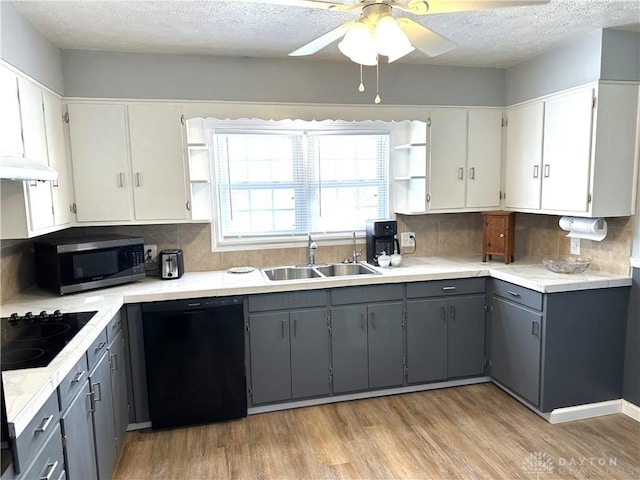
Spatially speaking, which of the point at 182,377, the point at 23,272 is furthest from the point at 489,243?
→ the point at 23,272

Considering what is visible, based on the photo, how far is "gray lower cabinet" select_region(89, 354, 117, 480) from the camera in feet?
6.64

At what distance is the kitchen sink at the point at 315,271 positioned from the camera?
3.36 m

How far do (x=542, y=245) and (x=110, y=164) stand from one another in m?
3.32

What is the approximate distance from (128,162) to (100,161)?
6.7 inches

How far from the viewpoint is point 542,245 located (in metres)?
3.57

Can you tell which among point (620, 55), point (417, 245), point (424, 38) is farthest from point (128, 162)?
point (620, 55)

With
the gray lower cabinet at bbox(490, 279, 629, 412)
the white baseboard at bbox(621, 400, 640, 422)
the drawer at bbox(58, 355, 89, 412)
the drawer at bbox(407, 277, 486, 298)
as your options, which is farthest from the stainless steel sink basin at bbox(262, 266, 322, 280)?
the white baseboard at bbox(621, 400, 640, 422)

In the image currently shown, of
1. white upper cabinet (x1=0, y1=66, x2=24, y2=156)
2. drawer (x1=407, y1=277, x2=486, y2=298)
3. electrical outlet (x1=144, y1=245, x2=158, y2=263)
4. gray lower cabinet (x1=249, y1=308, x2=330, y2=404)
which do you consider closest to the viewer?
white upper cabinet (x1=0, y1=66, x2=24, y2=156)

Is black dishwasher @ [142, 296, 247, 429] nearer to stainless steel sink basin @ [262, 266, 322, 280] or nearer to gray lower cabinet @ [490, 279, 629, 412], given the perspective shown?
stainless steel sink basin @ [262, 266, 322, 280]

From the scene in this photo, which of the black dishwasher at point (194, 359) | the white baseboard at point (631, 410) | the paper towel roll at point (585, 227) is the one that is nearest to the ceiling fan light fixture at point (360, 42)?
the black dishwasher at point (194, 359)

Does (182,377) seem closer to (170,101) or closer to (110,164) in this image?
(110,164)

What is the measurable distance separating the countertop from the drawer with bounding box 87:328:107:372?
0.07m

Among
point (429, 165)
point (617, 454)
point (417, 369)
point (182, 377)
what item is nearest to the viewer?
point (617, 454)

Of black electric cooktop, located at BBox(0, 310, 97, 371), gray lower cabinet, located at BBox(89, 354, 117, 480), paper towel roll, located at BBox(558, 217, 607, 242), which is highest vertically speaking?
paper towel roll, located at BBox(558, 217, 607, 242)
